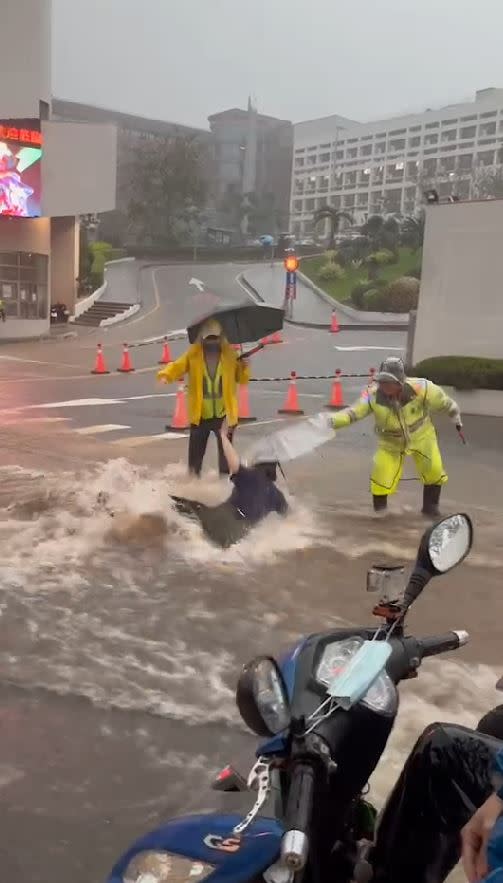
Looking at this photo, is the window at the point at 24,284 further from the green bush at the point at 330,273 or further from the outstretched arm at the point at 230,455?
the outstretched arm at the point at 230,455

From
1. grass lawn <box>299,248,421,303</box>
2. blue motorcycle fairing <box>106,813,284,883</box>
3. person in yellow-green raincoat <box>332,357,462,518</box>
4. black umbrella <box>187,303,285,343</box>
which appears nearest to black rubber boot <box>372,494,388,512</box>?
person in yellow-green raincoat <box>332,357,462,518</box>

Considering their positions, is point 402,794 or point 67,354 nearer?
point 402,794

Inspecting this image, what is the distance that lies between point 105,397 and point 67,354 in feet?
32.3

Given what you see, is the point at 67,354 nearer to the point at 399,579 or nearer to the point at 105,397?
the point at 105,397

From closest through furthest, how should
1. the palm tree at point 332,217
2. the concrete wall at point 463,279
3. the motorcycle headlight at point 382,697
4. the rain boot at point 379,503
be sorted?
the motorcycle headlight at point 382,697, the rain boot at point 379,503, the concrete wall at point 463,279, the palm tree at point 332,217

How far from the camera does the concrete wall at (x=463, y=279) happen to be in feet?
46.2

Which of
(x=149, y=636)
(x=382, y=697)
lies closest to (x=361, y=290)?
(x=149, y=636)

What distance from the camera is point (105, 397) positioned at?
48.9ft

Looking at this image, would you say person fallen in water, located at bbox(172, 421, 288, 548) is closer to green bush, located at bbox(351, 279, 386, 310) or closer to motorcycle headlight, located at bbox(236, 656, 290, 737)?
motorcycle headlight, located at bbox(236, 656, 290, 737)

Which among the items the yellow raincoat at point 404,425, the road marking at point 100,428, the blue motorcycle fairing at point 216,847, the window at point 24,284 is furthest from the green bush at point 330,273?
the blue motorcycle fairing at point 216,847

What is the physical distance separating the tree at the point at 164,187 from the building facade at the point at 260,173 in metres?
3.01

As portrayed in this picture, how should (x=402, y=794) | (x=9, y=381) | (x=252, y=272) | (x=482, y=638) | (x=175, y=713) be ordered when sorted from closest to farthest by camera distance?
(x=402, y=794), (x=175, y=713), (x=482, y=638), (x=9, y=381), (x=252, y=272)

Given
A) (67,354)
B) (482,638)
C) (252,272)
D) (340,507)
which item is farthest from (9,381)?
(252,272)

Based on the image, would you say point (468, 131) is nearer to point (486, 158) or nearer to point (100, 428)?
point (486, 158)
